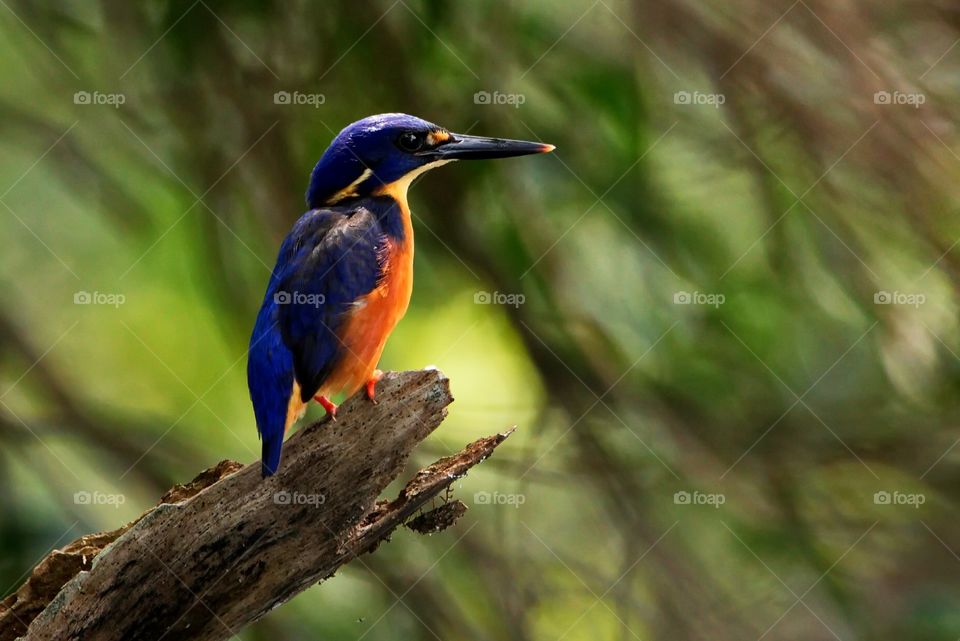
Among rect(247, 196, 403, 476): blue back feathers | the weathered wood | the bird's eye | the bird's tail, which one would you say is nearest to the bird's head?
the bird's eye

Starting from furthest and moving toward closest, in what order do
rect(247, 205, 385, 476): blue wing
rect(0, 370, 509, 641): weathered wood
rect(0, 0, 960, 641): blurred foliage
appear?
rect(0, 0, 960, 641): blurred foliage < rect(247, 205, 385, 476): blue wing < rect(0, 370, 509, 641): weathered wood

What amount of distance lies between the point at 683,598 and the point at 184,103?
4.18m

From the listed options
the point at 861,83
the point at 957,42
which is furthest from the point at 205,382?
the point at 957,42

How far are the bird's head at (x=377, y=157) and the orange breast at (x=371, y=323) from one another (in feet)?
1.04

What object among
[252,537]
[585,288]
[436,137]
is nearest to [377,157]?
[436,137]

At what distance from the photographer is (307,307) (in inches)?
190

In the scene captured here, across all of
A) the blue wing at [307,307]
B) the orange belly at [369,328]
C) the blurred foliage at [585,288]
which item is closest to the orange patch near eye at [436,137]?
the orange belly at [369,328]

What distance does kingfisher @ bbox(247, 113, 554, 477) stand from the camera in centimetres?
476

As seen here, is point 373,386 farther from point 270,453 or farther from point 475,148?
point 475,148

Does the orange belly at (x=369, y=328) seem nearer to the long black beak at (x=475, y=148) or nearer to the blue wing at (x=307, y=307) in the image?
the blue wing at (x=307, y=307)

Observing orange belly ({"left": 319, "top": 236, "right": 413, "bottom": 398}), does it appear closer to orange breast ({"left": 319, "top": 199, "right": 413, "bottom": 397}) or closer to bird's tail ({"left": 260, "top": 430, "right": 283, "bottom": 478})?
orange breast ({"left": 319, "top": 199, "right": 413, "bottom": 397})

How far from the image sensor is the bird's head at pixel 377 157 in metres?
5.26

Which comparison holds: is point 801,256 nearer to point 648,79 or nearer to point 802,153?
point 802,153

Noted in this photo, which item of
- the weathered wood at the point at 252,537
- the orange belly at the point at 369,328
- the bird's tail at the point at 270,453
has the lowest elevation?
the weathered wood at the point at 252,537
